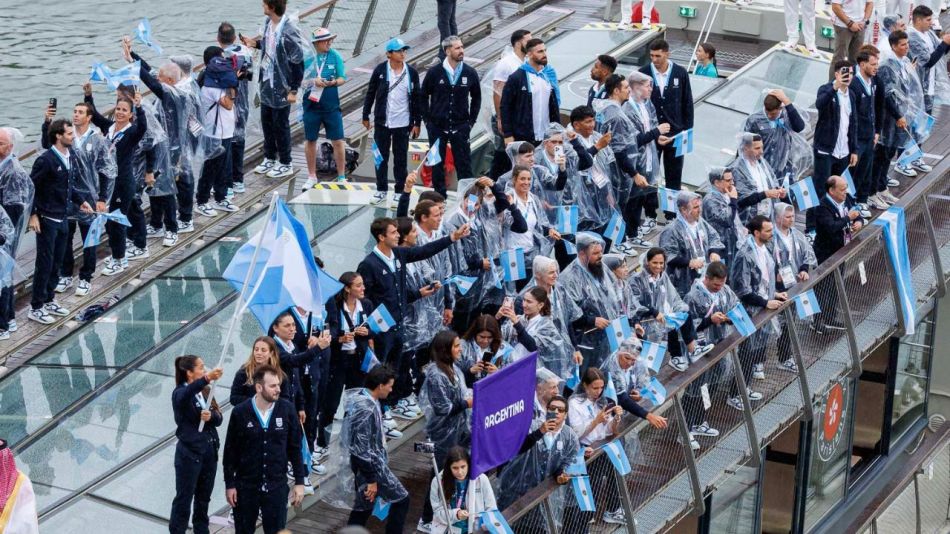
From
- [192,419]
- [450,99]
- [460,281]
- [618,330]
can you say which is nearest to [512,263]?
[460,281]

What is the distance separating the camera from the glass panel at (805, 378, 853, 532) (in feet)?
55.3

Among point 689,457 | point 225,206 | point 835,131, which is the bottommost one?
point 689,457

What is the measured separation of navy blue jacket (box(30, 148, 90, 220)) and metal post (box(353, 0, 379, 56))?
764 cm

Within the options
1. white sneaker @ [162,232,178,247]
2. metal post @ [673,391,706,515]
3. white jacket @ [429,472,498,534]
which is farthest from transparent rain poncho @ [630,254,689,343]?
white sneaker @ [162,232,178,247]

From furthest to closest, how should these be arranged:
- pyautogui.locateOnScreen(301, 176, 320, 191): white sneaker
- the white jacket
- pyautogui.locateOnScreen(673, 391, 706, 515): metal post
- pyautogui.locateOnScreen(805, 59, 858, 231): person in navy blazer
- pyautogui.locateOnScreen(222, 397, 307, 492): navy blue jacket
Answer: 1. pyautogui.locateOnScreen(301, 176, 320, 191): white sneaker
2. pyautogui.locateOnScreen(805, 59, 858, 231): person in navy blazer
3. pyautogui.locateOnScreen(673, 391, 706, 515): metal post
4. the white jacket
5. pyautogui.locateOnScreen(222, 397, 307, 492): navy blue jacket

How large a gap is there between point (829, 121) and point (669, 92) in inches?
68.1

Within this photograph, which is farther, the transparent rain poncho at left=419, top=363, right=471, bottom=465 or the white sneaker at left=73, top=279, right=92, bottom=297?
the white sneaker at left=73, top=279, right=92, bottom=297

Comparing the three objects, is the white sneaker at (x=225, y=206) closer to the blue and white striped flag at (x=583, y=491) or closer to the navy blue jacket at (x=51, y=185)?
the navy blue jacket at (x=51, y=185)

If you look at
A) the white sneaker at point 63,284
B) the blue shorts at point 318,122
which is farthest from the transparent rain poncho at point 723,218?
the white sneaker at point 63,284

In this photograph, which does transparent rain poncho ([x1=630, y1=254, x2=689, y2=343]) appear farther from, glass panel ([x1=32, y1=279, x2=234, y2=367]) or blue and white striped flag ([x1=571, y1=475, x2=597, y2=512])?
glass panel ([x1=32, y1=279, x2=234, y2=367])

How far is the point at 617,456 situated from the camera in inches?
Result: 512

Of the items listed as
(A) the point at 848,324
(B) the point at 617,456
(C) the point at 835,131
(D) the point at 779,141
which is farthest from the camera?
(C) the point at 835,131

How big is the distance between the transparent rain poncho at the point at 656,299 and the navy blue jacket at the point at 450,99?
3.44m

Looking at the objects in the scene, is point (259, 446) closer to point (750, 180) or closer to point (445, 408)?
point (445, 408)
